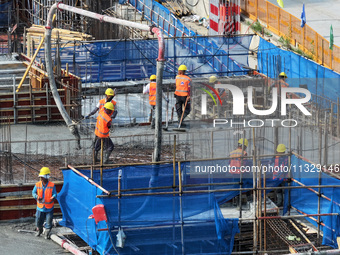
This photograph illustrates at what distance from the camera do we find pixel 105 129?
901 inches

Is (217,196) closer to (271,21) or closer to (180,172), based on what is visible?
(180,172)

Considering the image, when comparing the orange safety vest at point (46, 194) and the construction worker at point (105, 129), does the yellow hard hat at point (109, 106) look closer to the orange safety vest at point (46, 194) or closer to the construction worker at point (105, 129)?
the construction worker at point (105, 129)

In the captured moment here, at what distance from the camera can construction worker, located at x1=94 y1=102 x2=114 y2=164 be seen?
900 inches

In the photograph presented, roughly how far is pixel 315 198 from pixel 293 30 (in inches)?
565

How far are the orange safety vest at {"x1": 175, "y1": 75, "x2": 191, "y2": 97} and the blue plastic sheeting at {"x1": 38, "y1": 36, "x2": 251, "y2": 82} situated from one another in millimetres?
5837

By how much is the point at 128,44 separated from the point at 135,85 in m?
1.63

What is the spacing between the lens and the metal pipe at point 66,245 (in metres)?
20.0

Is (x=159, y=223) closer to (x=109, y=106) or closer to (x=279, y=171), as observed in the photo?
(x=279, y=171)

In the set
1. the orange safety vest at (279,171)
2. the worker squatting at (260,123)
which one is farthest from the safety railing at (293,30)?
the orange safety vest at (279,171)

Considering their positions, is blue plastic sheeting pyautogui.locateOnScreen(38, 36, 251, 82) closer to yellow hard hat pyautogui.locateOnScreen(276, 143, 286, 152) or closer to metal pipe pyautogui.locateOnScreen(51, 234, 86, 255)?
yellow hard hat pyautogui.locateOnScreen(276, 143, 286, 152)

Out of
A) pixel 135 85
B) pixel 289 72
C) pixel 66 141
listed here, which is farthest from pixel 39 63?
pixel 289 72

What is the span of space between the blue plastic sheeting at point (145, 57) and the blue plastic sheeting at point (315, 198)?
38.7 feet

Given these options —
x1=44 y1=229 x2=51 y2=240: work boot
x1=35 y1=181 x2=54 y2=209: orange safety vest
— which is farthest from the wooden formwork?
x1=44 y1=229 x2=51 y2=240: work boot

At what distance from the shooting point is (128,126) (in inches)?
1078
